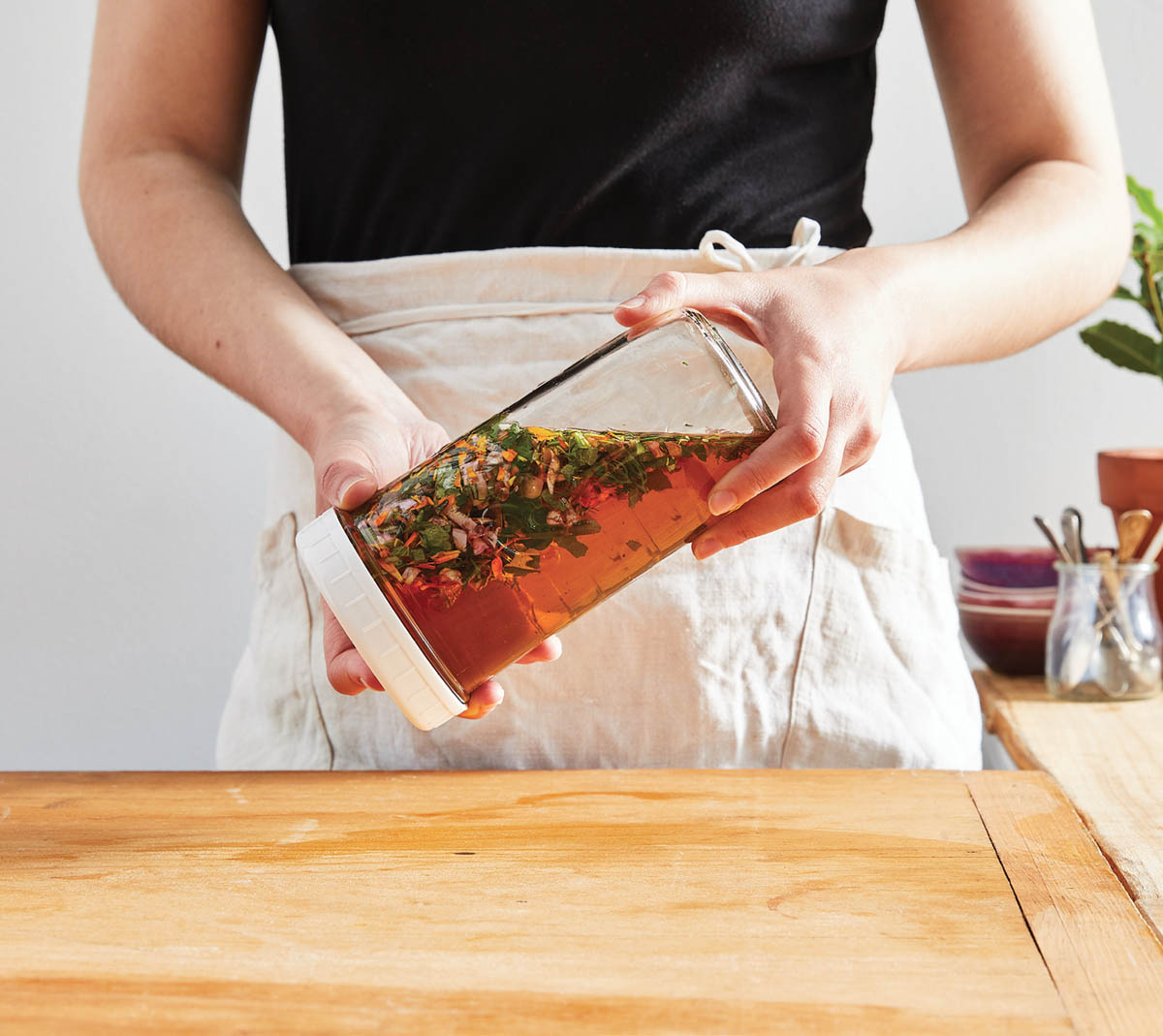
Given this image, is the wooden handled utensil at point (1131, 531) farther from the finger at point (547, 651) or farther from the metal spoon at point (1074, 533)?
the finger at point (547, 651)

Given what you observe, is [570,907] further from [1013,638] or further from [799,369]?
[1013,638]

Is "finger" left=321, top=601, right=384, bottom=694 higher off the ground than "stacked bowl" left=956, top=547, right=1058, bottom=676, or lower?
higher

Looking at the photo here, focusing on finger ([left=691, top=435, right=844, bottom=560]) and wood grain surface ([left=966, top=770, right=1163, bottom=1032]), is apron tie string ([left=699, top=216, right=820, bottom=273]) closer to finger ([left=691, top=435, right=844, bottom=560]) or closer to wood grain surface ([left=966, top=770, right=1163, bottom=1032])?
finger ([left=691, top=435, right=844, bottom=560])

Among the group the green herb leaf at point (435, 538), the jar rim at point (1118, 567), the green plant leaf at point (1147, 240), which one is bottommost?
the jar rim at point (1118, 567)

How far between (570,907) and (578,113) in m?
0.45

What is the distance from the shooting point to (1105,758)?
857 mm

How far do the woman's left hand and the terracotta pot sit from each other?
2.53 ft

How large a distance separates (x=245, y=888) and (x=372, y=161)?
443 mm

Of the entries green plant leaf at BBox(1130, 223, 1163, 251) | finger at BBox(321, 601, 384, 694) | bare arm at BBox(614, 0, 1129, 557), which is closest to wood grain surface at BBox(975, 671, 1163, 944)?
bare arm at BBox(614, 0, 1129, 557)

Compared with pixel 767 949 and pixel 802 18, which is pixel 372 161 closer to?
pixel 802 18

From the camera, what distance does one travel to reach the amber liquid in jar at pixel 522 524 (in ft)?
1.45

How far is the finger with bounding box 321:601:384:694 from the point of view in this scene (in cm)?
50

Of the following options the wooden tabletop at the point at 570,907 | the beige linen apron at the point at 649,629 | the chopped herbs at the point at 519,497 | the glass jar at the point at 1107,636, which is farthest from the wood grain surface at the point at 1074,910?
the glass jar at the point at 1107,636

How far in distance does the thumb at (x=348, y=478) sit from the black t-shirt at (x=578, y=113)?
25 centimetres
